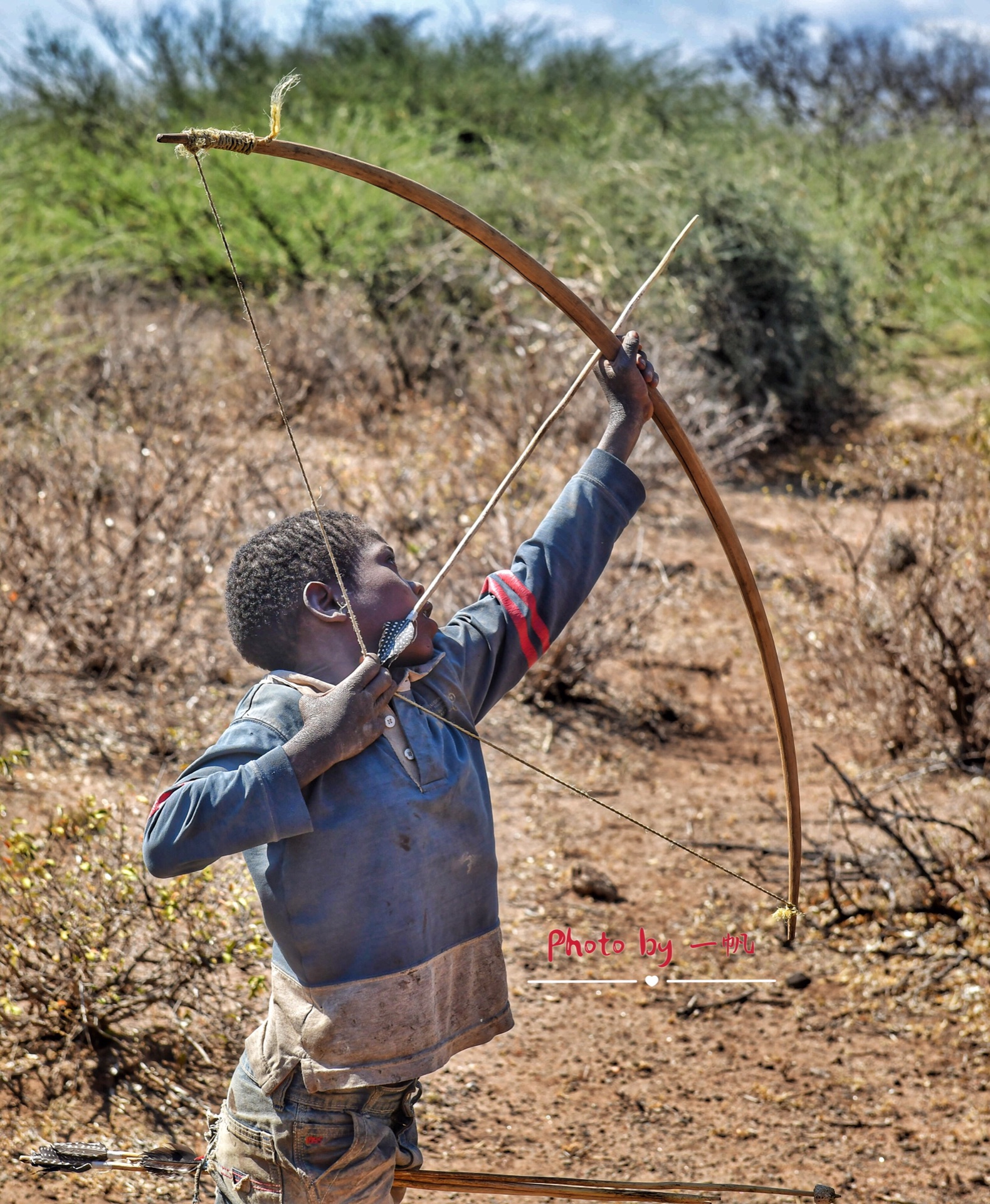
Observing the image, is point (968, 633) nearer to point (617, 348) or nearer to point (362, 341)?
point (617, 348)

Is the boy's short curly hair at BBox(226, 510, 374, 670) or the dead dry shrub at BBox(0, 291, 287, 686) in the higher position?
the boy's short curly hair at BBox(226, 510, 374, 670)

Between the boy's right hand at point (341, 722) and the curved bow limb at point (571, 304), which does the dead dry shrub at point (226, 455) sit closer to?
the curved bow limb at point (571, 304)

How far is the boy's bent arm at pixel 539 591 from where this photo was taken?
6.81ft

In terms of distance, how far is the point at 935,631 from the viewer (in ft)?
16.0

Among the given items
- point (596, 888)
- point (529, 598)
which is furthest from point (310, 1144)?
point (596, 888)

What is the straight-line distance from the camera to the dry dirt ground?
3068mm

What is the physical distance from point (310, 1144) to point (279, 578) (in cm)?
86

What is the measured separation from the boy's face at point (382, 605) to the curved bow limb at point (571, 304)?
1.90 feet

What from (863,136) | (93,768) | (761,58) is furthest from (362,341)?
(761,58)

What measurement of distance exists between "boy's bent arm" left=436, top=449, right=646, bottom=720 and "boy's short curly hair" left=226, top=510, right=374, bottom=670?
25cm

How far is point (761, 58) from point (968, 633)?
1174 inches

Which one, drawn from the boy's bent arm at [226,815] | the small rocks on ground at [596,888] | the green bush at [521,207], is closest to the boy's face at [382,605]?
the boy's bent arm at [226,815]

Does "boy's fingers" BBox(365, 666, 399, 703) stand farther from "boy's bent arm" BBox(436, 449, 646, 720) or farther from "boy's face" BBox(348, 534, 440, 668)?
"boy's bent arm" BBox(436, 449, 646, 720)

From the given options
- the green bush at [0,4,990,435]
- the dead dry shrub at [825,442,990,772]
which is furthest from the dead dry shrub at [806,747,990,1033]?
the green bush at [0,4,990,435]
